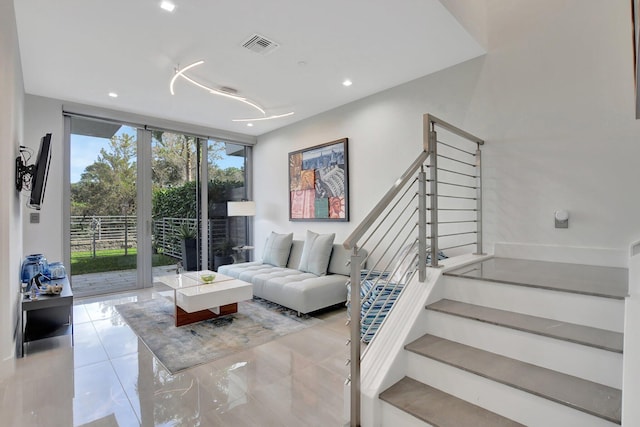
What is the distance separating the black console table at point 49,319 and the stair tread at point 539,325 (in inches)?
127

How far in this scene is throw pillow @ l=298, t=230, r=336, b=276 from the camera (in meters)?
4.36

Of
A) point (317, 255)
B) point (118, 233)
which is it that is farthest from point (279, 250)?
point (118, 233)

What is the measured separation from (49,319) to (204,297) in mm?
1493

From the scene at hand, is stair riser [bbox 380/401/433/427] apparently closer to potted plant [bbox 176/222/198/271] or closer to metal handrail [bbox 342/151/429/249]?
metal handrail [bbox 342/151/429/249]

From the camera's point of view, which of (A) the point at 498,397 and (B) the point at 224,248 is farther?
(B) the point at 224,248

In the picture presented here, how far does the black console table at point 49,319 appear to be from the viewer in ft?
9.50

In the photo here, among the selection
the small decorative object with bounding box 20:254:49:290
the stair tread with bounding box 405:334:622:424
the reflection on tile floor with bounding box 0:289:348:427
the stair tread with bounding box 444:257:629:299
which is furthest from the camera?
the small decorative object with bounding box 20:254:49:290

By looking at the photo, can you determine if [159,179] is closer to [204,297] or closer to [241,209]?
[241,209]

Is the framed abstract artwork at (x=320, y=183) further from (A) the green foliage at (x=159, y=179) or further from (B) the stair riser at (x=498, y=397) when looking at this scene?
(B) the stair riser at (x=498, y=397)

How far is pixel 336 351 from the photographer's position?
2764 millimetres

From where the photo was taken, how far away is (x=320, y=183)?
5.12 meters

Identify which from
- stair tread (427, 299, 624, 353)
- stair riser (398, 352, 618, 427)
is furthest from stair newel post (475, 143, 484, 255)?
stair riser (398, 352, 618, 427)

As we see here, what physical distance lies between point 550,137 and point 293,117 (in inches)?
145

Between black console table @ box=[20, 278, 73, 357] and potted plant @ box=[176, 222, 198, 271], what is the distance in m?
2.48
